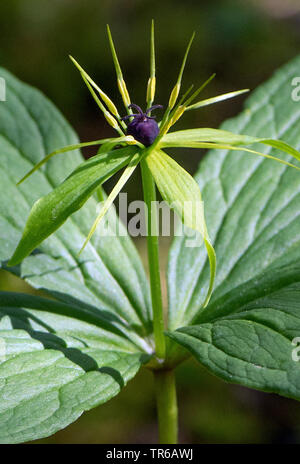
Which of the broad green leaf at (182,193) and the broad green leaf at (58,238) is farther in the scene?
the broad green leaf at (58,238)

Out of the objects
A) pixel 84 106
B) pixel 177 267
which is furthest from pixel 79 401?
pixel 84 106

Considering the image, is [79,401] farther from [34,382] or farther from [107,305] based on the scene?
[107,305]

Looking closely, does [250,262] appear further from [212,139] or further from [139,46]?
[139,46]

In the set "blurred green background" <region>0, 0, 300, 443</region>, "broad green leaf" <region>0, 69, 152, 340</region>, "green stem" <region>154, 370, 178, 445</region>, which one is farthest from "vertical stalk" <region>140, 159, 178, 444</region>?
"blurred green background" <region>0, 0, 300, 443</region>

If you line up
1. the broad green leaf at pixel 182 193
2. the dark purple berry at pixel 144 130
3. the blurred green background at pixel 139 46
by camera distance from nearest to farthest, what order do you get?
the broad green leaf at pixel 182 193 → the dark purple berry at pixel 144 130 → the blurred green background at pixel 139 46

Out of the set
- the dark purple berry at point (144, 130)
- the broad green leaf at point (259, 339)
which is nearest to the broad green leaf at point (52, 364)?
the broad green leaf at point (259, 339)

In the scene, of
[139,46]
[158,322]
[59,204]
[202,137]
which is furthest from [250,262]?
[139,46]

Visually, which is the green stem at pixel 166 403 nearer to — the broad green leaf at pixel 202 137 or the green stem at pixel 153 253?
the green stem at pixel 153 253
